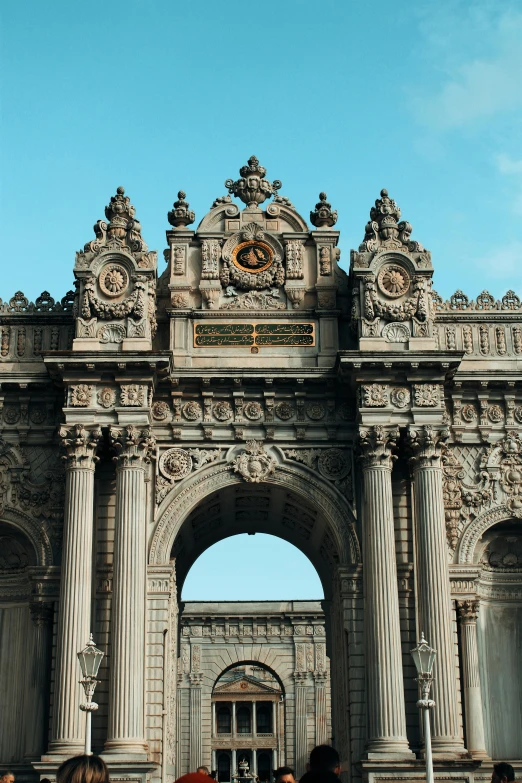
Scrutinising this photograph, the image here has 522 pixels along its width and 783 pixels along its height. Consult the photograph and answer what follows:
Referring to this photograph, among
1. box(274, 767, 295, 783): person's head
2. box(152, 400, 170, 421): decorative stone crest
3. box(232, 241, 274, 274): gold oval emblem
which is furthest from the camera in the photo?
box(232, 241, 274, 274): gold oval emblem

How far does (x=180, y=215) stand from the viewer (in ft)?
101

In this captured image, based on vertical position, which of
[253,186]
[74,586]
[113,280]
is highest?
[253,186]

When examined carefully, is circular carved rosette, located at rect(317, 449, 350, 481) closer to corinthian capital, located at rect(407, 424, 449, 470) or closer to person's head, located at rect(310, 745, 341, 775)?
corinthian capital, located at rect(407, 424, 449, 470)

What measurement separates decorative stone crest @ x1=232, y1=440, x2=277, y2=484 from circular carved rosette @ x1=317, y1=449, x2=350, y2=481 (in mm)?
1229

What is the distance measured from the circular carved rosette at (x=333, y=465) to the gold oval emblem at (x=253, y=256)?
17.7 ft

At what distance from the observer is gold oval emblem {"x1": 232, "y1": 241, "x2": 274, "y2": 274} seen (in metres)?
30.3

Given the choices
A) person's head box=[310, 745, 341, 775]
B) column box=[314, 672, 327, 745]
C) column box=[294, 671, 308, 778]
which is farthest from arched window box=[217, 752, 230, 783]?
person's head box=[310, 745, 341, 775]

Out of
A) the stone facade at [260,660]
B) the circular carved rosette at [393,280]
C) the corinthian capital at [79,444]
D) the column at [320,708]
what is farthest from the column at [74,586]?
the column at [320,708]

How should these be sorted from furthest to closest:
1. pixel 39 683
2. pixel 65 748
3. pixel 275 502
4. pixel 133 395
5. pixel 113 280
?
pixel 275 502
pixel 113 280
pixel 133 395
pixel 39 683
pixel 65 748

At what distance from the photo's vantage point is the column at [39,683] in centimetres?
2728

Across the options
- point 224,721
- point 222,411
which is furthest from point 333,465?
point 224,721

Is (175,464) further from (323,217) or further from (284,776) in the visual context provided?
(284,776)

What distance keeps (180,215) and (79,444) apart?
7.28m

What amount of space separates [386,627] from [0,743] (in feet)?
33.7
